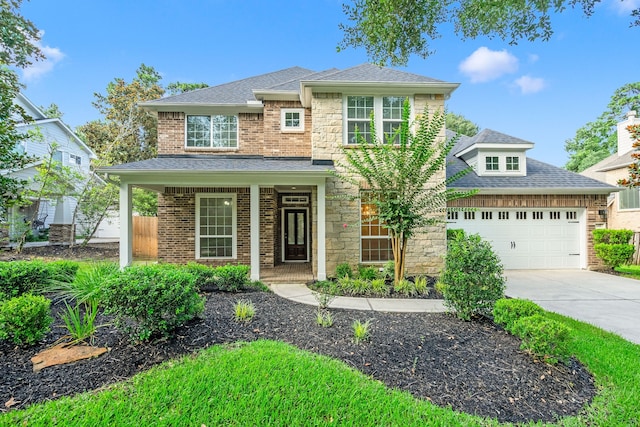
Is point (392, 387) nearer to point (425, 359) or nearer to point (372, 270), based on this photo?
point (425, 359)

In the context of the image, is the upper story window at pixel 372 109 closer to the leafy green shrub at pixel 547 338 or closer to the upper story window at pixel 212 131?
the upper story window at pixel 212 131

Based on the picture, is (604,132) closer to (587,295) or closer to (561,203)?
(561,203)

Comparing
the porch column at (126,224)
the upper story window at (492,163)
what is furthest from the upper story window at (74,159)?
the upper story window at (492,163)

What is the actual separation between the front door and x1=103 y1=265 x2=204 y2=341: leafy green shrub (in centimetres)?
766

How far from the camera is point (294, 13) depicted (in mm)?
10797

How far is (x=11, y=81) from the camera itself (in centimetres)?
855

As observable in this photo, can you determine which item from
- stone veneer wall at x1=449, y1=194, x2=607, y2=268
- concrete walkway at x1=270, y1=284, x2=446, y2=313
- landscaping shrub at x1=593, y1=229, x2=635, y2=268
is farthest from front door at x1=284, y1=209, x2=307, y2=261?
landscaping shrub at x1=593, y1=229, x2=635, y2=268

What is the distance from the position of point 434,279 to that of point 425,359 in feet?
16.5

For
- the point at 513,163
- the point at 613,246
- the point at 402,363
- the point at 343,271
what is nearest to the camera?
the point at 402,363

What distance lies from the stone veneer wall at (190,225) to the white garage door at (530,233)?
612 cm

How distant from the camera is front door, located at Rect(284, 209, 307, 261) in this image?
37.1ft

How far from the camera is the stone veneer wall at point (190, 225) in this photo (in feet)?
32.4

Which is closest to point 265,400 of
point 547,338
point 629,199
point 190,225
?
point 547,338

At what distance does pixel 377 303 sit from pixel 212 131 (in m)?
7.82
